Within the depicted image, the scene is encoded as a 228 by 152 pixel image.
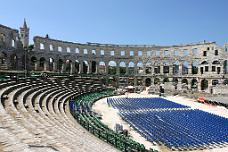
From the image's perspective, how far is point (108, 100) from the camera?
148ft

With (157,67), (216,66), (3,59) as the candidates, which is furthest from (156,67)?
(3,59)

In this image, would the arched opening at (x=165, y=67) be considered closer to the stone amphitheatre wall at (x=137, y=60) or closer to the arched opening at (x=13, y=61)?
the stone amphitheatre wall at (x=137, y=60)

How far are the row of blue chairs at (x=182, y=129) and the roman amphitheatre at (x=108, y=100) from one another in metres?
0.08

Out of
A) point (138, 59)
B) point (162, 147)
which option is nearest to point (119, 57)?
point (138, 59)

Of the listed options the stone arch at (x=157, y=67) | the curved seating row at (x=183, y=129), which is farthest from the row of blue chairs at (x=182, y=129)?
the stone arch at (x=157, y=67)

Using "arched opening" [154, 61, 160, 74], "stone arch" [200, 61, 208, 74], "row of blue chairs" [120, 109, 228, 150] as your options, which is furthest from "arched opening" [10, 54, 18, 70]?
"stone arch" [200, 61, 208, 74]

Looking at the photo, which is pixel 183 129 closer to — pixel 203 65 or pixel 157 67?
pixel 203 65

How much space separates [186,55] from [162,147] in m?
52.1

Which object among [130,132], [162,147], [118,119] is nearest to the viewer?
[162,147]

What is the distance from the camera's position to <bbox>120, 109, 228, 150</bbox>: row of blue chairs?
2050cm

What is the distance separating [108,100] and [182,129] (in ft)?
70.4

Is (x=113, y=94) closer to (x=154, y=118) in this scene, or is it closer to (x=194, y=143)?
(x=154, y=118)

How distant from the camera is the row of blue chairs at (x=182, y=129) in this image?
67.3 ft

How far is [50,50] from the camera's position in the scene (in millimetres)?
61656
